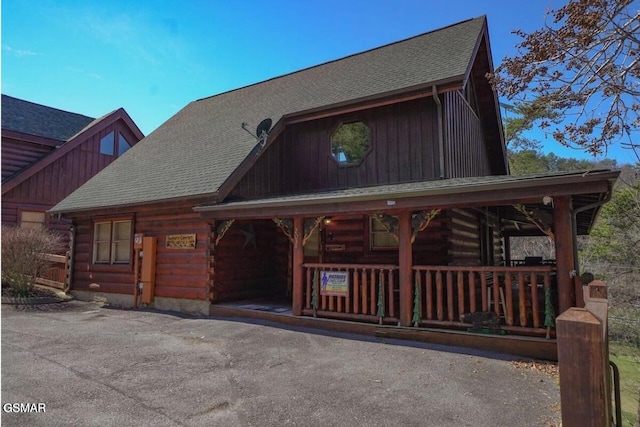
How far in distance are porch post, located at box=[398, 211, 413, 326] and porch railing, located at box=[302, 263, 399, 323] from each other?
0.69 ft

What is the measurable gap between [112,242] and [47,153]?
342 inches

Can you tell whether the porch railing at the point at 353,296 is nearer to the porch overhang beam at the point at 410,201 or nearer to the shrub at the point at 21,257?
the porch overhang beam at the point at 410,201

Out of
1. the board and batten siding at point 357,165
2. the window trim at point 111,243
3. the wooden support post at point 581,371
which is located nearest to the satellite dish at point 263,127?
the board and batten siding at point 357,165

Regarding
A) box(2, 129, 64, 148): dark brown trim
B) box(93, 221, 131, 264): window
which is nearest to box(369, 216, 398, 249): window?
box(93, 221, 131, 264): window

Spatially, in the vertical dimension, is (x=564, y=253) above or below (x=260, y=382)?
above

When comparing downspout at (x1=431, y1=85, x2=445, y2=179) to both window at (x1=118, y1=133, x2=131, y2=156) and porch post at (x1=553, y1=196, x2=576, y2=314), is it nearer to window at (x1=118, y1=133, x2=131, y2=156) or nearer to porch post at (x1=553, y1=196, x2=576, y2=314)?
porch post at (x1=553, y1=196, x2=576, y2=314)

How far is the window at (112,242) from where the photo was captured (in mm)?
11969

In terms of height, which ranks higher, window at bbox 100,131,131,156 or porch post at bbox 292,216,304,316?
window at bbox 100,131,131,156

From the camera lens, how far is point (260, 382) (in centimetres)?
479

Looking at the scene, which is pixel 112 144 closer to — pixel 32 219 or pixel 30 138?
pixel 30 138

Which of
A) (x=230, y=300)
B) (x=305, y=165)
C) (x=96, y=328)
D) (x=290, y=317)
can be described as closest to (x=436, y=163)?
(x=305, y=165)

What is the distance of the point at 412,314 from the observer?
22.7 feet

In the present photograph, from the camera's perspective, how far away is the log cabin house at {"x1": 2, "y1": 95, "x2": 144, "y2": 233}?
15.9m

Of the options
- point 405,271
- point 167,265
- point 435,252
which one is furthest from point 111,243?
point 435,252
